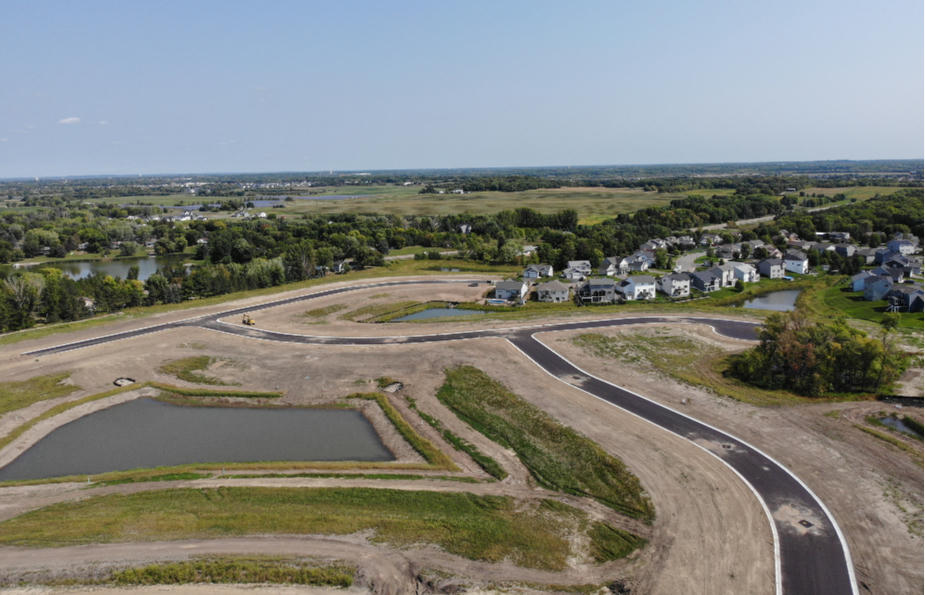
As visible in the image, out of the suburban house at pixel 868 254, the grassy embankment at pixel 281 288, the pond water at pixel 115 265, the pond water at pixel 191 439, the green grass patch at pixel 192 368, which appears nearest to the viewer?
the pond water at pixel 191 439

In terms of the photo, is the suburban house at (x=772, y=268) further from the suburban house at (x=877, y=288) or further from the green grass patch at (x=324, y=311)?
the green grass patch at (x=324, y=311)

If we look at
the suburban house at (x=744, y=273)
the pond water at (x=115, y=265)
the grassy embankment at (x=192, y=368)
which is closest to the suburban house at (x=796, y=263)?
the suburban house at (x=744, y=273)

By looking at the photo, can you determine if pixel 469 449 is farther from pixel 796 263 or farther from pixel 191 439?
pixel 796 263

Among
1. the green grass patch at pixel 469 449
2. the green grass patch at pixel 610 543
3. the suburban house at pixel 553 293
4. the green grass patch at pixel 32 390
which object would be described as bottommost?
the green grass patch at pixel 610 543

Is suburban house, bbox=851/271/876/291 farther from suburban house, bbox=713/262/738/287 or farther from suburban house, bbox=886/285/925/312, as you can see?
suburban house, bbox=713/262/738/287

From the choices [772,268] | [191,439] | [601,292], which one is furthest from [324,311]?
[772,268]

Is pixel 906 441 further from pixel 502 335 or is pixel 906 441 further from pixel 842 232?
pixel 842 232
